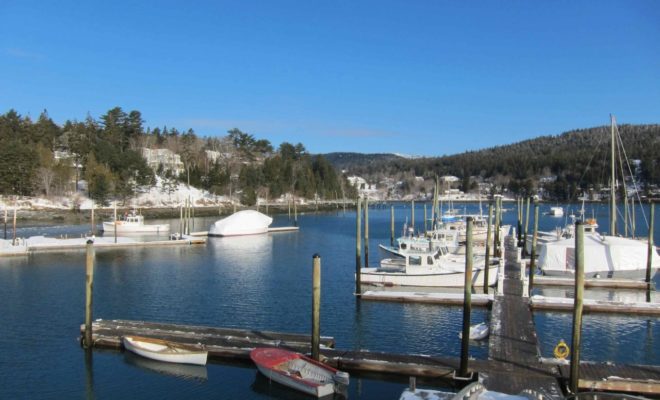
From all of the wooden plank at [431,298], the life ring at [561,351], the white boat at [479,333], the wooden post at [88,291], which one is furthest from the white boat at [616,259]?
the wooden post at [88,291]

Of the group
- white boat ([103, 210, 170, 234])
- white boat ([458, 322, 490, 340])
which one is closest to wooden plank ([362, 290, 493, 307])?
white boat ([458, 322, 490, 340])

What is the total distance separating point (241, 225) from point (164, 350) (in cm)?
4979

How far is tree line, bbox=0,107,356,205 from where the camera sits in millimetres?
93875

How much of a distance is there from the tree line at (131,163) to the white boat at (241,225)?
118ft

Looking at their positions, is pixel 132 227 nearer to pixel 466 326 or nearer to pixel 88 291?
pixel 88 291

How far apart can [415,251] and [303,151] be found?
426 ft

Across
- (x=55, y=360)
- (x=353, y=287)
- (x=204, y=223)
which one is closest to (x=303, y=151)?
(x=204, y=223)

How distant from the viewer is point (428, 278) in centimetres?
3244

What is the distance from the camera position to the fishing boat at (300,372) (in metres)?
17.2

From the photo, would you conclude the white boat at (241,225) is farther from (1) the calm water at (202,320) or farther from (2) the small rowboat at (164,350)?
(2) the small rowboat at (164,350)

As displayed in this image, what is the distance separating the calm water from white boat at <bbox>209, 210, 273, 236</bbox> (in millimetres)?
20653

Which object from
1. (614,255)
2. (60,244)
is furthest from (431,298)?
(60,244)

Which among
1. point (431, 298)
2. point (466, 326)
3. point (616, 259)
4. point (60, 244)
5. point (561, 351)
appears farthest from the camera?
point (60, 244)

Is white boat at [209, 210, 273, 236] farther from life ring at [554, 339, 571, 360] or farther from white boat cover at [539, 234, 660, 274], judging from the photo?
life ring at [554, 339, 571, 360]
